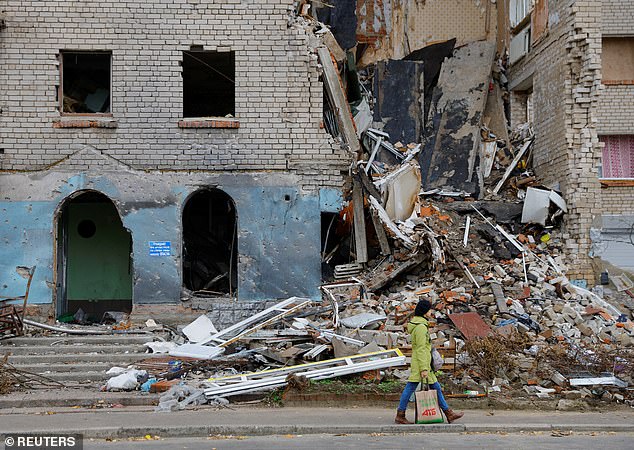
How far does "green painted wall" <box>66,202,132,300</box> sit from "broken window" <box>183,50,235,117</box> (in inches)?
144

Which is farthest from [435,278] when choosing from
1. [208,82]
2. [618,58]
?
[618,58]

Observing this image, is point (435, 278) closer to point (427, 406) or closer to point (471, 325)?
point (471, 325)

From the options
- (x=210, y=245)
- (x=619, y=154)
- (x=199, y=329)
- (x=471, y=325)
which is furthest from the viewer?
(x=619, y=154)

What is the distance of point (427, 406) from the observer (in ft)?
32.2

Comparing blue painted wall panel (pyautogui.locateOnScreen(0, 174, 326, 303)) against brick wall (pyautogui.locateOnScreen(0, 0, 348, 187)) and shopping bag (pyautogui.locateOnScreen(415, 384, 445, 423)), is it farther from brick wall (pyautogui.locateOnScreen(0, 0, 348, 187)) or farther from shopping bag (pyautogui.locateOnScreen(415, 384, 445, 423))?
shopping bag (pyautogui.locateOnScreen(415, 384, 445, 423))

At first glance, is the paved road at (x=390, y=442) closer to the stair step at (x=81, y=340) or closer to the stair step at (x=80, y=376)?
the stair step at (x=80, y=376)

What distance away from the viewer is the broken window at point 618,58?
22.4m

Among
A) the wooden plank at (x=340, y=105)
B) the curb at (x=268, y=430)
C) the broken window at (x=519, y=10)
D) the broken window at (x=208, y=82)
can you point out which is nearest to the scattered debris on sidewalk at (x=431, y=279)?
the wooden plank at (x=340, y=105)

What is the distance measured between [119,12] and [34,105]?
2445mm

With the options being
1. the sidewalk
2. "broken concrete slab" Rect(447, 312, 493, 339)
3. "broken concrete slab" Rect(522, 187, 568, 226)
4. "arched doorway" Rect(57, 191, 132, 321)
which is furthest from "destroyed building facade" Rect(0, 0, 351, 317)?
the sidewalk

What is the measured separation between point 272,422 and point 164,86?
7994mm

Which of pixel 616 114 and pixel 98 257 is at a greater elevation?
pixel 616 114

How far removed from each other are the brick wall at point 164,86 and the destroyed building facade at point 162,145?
0.06ft

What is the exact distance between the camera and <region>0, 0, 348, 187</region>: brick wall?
1559cm
